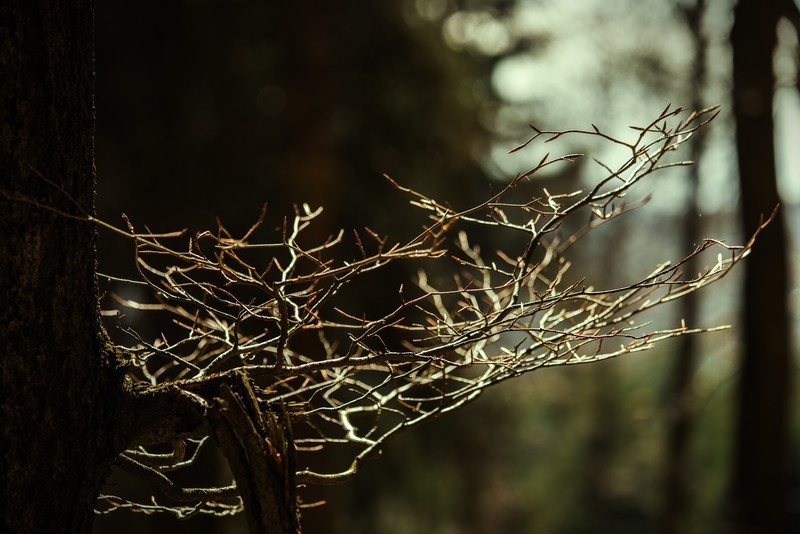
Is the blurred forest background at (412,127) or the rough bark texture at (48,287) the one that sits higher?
the blurred forest background at (412,127)

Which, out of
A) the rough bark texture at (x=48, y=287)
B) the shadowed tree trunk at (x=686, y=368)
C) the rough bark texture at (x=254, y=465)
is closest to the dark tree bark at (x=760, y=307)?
the shadowed tree trunk at (x=686, y=368)

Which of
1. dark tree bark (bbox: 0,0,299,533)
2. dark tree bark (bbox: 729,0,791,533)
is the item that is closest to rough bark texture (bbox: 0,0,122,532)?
dark tree bark (bbox: 0,0,299,533)

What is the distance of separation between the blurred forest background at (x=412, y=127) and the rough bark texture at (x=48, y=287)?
4984 millimetres

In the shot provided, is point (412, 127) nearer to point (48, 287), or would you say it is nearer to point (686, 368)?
point (686, 368)

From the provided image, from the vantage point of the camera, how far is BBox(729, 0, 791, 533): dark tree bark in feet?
18.4

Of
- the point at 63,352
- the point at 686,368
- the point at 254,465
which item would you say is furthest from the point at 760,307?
the point at 63,352

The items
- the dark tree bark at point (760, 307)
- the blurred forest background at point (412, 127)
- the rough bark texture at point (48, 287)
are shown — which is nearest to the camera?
the rough bark texture at point (48, 287)

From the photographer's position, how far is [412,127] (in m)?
8.46

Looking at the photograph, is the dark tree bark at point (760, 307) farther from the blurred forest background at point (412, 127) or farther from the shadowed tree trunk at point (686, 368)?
the shadowed tree trunk at point (686, 368)

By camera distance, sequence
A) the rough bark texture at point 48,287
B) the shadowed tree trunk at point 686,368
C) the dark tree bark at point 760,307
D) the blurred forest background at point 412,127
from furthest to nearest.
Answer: the shadowed tree trunk at point 686,368 → the blurred forest background at point 412,127 → the dark tree bark at point 760,307 → the rough bark texture at point 48,287

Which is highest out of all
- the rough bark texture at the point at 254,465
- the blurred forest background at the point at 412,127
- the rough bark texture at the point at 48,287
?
the blurred forest background at the point at 412,127

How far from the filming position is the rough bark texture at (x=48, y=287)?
156 cm

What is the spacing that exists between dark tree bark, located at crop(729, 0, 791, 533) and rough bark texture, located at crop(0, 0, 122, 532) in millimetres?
5697

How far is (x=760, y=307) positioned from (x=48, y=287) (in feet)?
20.2
